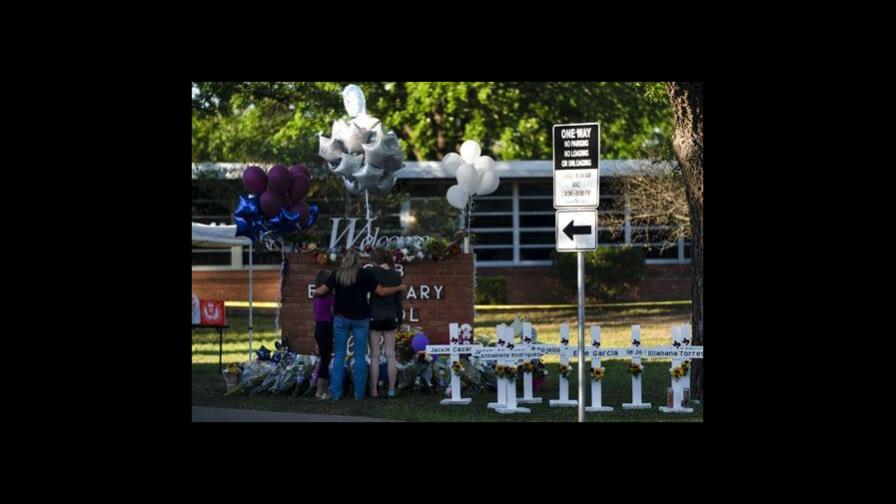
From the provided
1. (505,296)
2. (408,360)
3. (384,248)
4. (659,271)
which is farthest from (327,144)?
(659,271)

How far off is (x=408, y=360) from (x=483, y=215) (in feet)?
57.8

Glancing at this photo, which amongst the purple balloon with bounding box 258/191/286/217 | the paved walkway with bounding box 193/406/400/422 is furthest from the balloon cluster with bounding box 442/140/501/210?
the paved walkway with bounding box 193/406/400/422

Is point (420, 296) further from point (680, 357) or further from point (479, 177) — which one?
point (680, 357)

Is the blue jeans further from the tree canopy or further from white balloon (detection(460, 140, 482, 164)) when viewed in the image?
the tree canopy

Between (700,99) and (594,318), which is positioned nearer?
(700,99)

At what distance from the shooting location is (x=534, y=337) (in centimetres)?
1500

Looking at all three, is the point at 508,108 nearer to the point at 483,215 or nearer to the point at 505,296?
the point at 483,215

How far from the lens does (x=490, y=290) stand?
30906 mm

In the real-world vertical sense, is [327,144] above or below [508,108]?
below

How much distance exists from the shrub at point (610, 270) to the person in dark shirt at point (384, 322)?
16466 millimetres

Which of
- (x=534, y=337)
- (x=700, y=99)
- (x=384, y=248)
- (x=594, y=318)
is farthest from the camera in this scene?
(x=594, y=318)

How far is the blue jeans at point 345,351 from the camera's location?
45.9 feet

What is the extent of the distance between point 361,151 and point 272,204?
1.36 metres

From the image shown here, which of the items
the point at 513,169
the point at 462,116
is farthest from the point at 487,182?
the point at 462,116
